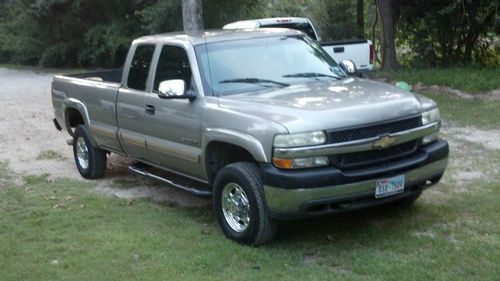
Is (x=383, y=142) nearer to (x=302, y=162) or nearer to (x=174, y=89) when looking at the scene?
(x=302, y=162)

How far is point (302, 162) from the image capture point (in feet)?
17.9

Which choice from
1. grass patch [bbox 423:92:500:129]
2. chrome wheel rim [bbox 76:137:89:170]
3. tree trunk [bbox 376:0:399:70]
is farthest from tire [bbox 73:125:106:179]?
tree trunk [bbox 376:0:399:70]

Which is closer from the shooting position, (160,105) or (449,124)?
(160,105)

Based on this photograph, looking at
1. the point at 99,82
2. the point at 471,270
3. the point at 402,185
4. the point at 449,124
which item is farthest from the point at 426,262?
the point at 449,124

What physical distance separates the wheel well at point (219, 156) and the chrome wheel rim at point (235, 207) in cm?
33

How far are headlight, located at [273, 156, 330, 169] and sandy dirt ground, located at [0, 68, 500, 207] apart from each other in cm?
228

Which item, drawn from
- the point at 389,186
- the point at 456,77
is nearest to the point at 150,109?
the point at 389,186

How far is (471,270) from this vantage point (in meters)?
5.11

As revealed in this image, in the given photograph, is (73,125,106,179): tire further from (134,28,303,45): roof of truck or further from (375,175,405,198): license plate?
(375,175,405,198): license plate

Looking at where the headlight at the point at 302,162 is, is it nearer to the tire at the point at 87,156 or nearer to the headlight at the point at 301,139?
the headlight at the point at 301,139

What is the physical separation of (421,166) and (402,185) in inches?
10.4

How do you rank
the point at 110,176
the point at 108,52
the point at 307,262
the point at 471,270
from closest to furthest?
the point at 471,270 → the point at 307,262 → the point at 110,176 → the point at 108,52

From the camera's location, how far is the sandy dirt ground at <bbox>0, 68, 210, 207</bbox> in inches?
322

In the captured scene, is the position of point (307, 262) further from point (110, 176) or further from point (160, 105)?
point (110, 176)
